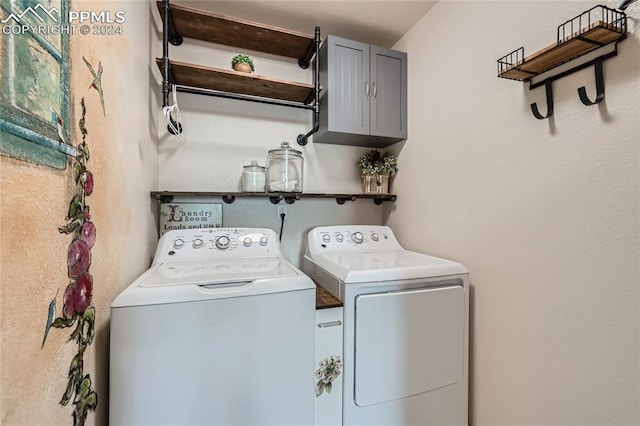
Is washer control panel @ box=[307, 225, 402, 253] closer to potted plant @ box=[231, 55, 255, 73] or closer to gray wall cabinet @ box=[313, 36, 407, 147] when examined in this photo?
gray wall cabinet @ box=[313, 36, 407, 147]

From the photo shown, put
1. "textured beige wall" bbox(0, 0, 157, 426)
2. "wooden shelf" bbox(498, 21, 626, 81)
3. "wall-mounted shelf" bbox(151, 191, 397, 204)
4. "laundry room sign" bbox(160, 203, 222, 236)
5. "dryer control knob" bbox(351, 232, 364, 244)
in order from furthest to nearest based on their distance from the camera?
1. "dryer control knob" bbox(351, 232, 364, 244)
2. "laundry room sign" bbox(160, 203, 222, 236)
3. "wall-mounted shelf" bbox(151, 191, 397, 204)
4. "wooden shelf" bbox(498, 21, 626, 81)
5. "textured beige wall" bbox(0, 0, 157, 426)

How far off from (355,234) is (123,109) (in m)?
1.38

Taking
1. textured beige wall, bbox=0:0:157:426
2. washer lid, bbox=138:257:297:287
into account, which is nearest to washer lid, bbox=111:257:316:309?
washer lid, bbox=138:257:297:287

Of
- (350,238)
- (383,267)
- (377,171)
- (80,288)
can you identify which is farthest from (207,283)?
(377,171)

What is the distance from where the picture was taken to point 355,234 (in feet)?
5.90

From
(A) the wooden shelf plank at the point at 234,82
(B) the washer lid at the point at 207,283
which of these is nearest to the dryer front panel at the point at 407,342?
(B) the washer lid at the point at 207,283

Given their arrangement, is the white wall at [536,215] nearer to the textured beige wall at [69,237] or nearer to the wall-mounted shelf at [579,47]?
the wall-mounted shelf at [579,47]

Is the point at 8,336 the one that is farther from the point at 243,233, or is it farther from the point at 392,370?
the point at 392,370

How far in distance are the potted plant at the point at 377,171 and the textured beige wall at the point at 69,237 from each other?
1.38 m

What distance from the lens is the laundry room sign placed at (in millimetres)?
1630

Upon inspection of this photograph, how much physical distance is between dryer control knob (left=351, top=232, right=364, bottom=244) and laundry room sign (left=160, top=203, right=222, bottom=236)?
34.7 inches

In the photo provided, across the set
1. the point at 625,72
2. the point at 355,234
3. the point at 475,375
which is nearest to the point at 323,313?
the point at 355,234

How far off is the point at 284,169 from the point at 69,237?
117 cm

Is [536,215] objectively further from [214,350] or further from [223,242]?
[223,242]
